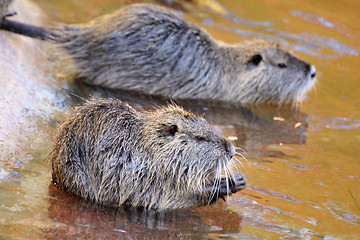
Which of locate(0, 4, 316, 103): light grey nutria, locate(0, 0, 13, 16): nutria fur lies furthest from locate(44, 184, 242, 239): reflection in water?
locate(0, 0, 13, 16): nutria fur

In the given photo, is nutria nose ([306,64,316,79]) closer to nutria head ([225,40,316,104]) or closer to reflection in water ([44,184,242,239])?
nutria head ([225,40,316,104])

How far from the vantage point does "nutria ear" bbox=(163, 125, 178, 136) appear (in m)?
3.53

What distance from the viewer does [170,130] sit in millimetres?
3555

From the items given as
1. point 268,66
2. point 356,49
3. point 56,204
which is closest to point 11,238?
point 56,204

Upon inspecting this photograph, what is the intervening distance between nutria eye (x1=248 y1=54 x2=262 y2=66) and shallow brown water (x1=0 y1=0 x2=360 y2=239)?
0.48 m

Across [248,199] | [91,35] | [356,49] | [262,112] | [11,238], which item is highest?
[356,49]

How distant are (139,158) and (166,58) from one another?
7.69 ft

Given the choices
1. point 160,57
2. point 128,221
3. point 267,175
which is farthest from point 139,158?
point 160,57

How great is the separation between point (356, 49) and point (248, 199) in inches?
162

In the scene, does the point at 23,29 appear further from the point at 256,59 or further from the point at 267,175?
the point at 267,175

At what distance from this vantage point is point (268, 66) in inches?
246

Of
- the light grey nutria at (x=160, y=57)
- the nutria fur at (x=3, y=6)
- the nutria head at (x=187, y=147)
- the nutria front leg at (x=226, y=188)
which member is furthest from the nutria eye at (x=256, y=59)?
the nutria front leg at (x=226, y=188)

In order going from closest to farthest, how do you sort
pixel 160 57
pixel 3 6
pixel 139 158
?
pixel 139 158
pixel 3 6
pixel 160 57

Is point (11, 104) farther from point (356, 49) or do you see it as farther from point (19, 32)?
point (356, 49)
